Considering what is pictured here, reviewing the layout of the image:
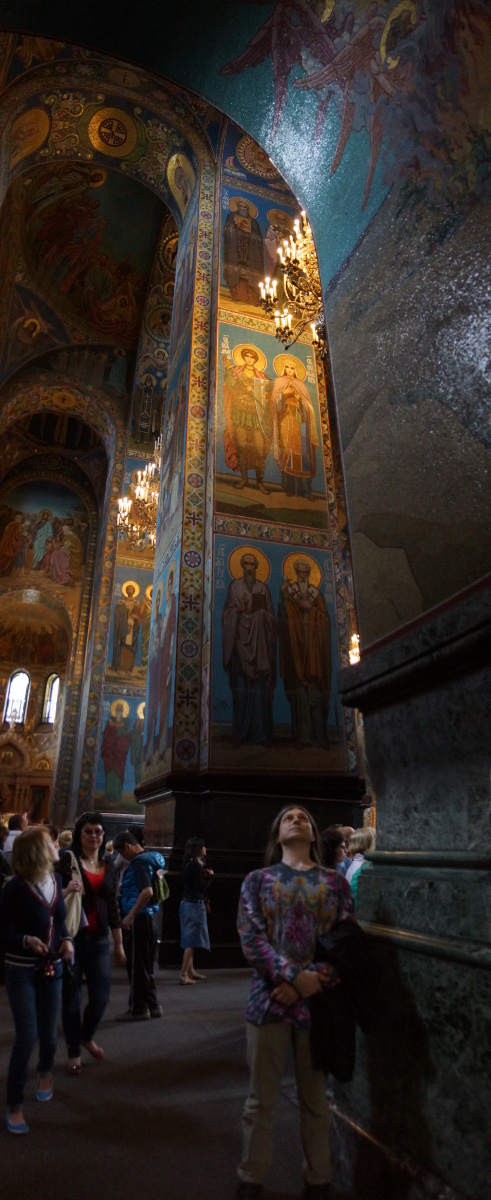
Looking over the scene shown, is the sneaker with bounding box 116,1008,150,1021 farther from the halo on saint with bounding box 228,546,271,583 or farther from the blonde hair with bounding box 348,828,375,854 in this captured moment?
the halo on saint with bounding box 228,546,271,583

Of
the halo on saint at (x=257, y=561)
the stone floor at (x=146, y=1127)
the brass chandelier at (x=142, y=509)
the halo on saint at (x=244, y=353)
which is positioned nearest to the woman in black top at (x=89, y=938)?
the stone floor at (x=146, y=1127)

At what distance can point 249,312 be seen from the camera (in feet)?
28.1

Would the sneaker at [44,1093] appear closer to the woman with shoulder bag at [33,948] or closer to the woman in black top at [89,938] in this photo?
the woman with shoulder bag at [33,948]

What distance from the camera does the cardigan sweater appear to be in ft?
8.53

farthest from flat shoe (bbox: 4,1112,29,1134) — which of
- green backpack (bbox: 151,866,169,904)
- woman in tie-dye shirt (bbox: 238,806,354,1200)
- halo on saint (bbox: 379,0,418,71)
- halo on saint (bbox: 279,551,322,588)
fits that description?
halo on saint (bbox: 279,551,322,588)

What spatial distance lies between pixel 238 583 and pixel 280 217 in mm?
5986

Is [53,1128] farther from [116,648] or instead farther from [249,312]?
[116,648]

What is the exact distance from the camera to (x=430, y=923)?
5.74ft

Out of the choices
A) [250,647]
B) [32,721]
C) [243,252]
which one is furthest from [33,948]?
[32,721]

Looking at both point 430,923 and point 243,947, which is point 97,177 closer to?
point 243,947

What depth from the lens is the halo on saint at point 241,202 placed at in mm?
9172

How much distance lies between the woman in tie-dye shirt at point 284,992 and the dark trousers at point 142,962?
7.74 ft

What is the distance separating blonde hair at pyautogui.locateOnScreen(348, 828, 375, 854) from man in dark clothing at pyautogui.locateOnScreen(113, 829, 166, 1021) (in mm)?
Result: 1335

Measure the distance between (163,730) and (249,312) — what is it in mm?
5623
